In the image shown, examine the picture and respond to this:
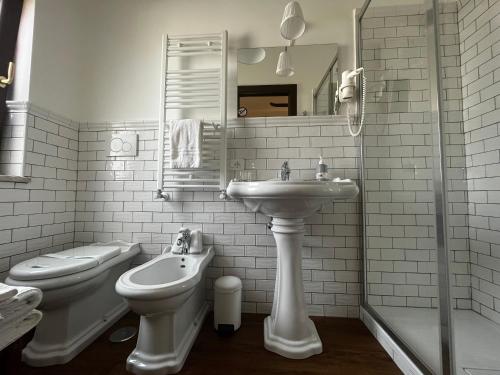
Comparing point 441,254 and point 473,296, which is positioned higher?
point 441,254

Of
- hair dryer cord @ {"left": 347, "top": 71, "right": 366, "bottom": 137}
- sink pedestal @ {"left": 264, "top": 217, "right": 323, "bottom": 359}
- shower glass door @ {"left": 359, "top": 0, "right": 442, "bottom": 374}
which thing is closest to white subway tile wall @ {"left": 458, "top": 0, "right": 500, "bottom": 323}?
shower glass door @ {"left": 359, "top": 0, "right": 442, "bottom": 374}

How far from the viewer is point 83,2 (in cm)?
181

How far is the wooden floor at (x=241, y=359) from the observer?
3.60 feet

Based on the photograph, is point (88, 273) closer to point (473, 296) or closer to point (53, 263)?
point (53, 263)

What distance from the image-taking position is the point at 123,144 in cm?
173

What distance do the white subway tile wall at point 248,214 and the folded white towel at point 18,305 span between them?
957mm

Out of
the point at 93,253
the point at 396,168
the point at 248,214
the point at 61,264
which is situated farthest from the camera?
the point at 248,214

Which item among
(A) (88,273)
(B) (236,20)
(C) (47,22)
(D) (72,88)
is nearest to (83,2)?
(C) (47,22)

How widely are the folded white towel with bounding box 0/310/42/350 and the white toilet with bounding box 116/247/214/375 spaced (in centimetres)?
29

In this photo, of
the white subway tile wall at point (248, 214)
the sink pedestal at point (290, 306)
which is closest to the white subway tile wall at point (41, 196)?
the white subway tile wall at point (248, 214)

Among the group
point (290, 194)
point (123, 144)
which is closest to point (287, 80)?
point (290, 194)

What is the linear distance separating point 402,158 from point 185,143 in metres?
1.42

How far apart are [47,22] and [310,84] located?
6.10ft

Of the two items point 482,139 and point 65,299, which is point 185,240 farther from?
point 482,139
